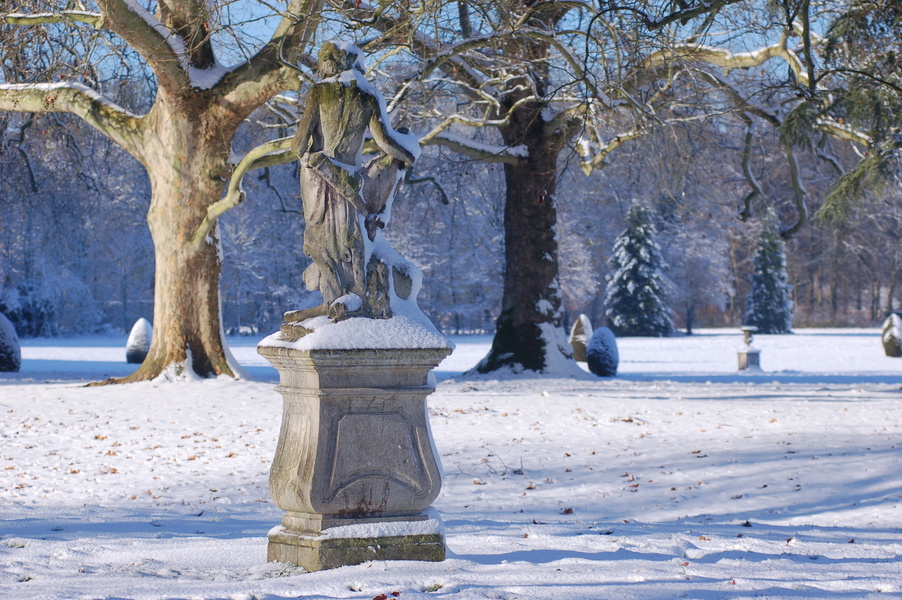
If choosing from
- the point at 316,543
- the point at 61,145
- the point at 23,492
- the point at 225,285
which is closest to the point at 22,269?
the point at 225,285

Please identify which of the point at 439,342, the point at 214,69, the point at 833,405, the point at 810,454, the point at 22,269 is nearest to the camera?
the point at 439,342

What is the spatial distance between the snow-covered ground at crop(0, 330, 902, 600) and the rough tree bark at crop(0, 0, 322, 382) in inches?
37.9

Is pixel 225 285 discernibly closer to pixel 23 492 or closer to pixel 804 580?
pixel 23 492

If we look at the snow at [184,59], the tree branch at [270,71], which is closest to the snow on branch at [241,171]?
the tree branch at [270,71]

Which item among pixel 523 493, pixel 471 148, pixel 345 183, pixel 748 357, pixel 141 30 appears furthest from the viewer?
pixel 748 357

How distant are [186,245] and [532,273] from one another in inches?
240

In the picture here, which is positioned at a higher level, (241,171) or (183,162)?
(183,162)

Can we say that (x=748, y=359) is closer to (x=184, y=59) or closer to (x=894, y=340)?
(x=894, y=340)

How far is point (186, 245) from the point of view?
50.0 ft

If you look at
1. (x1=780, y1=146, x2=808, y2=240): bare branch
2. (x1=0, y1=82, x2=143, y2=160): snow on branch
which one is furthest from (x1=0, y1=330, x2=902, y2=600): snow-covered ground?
(x1=0, y1=82, x2=143, y2=160): snow on branch

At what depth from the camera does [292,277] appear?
4750 cm

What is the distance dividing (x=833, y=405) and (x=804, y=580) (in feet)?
31.6

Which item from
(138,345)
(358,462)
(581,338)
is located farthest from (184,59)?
(581,338)

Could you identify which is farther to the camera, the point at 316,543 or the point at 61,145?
the point at 61,145
